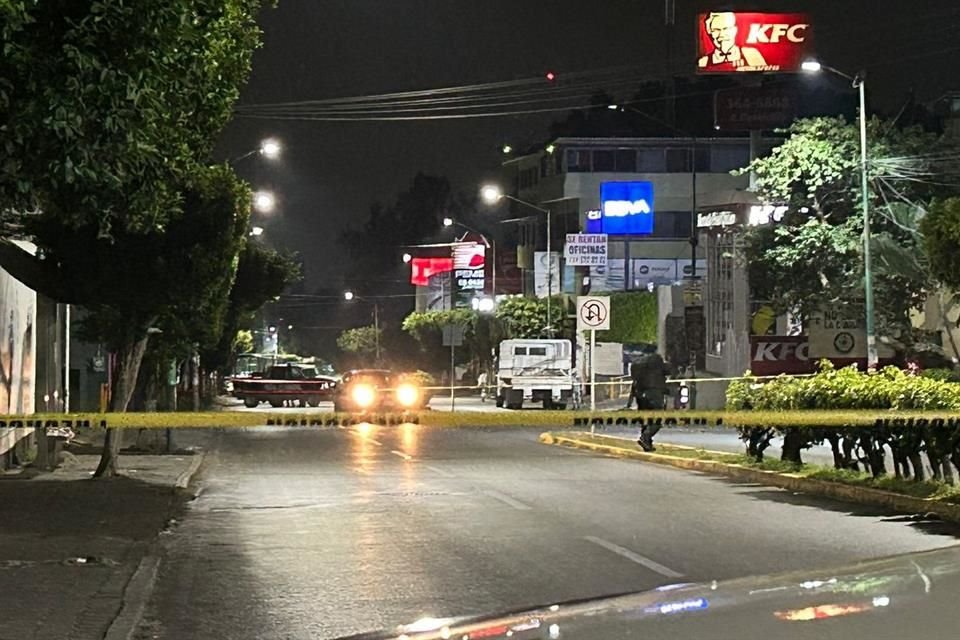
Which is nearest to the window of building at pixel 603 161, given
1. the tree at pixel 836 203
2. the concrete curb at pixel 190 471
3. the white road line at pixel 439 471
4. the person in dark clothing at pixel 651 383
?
the tree at pixel 836 203

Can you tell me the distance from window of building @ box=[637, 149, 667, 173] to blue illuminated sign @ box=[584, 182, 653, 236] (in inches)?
405

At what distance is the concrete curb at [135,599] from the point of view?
27.8ft

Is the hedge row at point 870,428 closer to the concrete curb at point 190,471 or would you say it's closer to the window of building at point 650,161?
the concrete curb at point 190,471

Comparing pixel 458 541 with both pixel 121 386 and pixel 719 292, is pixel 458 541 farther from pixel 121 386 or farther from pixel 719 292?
pixel 719 292

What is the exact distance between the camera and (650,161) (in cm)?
8125

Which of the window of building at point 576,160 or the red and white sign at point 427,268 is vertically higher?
the window of building at point 576,160

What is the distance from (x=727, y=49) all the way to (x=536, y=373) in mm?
18496

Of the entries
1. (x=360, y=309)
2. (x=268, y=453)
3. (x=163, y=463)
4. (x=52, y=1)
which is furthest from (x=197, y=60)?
(x=360, y=309)

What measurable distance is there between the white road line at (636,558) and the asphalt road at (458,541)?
0.02m

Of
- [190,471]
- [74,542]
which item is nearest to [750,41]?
[190,471]

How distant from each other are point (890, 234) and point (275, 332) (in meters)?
92.5

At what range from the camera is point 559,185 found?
264ft

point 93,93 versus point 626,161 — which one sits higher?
point 626,161

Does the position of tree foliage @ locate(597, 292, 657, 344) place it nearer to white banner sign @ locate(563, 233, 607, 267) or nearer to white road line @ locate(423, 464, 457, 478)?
white banner sign @ locate(563, 233, 607, 267)
